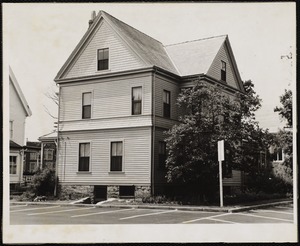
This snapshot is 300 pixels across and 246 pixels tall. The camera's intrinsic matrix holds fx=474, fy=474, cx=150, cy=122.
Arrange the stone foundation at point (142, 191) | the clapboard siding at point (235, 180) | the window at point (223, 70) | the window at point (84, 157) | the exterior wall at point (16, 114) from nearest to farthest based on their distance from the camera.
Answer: the exterior wall at point (16, 114) → the stone foundation at point (142, 191) → the window at point (84, 157) → the clapboard siding at point (235, 180) → the window at point (223, 70)

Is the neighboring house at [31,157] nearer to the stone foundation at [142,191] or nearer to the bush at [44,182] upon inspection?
the bush at [44,182]

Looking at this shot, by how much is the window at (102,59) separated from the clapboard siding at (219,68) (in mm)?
6575

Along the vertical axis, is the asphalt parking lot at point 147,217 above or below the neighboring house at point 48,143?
below

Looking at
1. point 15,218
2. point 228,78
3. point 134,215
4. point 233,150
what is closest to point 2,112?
point 15,218

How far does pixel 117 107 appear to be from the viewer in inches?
1126

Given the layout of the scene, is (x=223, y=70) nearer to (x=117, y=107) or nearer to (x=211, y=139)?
(x=117, y=107)

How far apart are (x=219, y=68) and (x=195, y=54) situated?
1.88 m

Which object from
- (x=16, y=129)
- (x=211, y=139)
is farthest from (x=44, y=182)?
(x=211, y=139)

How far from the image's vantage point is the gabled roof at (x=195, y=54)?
30.5 m

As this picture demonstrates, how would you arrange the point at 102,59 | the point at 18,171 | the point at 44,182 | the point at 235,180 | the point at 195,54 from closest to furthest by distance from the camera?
the point at 102,59 → the point at 44,182 → the point at 195,54 → the point at 235,180 → the point at 18,171

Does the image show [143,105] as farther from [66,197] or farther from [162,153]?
[66,197]

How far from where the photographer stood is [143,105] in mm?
27750

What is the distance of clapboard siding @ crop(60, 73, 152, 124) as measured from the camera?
2786cm

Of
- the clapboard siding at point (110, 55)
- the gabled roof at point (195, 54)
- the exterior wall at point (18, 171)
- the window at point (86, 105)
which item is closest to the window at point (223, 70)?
the gabled roof at point (195, 54)
